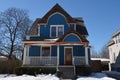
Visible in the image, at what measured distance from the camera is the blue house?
65.0 ft

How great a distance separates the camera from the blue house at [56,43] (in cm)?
1981

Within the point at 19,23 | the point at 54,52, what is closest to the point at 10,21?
the point at 19,23

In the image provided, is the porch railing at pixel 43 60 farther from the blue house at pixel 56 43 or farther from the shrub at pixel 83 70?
the shrub at pixel 83 70

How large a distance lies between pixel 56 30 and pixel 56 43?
353 cm

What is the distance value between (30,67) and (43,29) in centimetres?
577

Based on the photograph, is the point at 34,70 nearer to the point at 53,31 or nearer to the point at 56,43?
the point at 56,43

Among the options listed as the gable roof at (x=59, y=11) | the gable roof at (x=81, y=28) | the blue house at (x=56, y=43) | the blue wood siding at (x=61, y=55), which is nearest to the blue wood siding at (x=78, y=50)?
the blue house at (x=56, y=43)

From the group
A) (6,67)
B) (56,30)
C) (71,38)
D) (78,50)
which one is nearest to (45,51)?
(56,30)

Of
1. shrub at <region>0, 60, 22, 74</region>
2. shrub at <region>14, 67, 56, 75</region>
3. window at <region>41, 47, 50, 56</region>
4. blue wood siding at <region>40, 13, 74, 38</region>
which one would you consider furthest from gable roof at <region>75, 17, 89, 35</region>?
shrub at <region>0, 60, 22, 74</region>

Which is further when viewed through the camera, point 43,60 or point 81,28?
point 81,28

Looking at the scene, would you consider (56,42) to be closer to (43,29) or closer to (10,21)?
(43,29)

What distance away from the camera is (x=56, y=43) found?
1997 cm

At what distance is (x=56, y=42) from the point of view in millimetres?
19797

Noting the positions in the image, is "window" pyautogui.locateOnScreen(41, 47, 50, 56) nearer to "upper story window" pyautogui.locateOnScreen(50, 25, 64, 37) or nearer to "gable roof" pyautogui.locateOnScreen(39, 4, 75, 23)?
"upper story window" pyautogui.locateOnScreen(50, 25, 64, 37)
